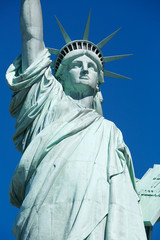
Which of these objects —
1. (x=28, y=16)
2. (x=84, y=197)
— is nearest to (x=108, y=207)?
(x=84, y=197)

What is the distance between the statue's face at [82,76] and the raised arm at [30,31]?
916 mm

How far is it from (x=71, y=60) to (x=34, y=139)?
2427mm

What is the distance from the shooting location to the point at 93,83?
1150 centimetres

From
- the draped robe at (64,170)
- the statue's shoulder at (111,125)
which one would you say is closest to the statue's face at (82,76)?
the draped robe at (64,170)

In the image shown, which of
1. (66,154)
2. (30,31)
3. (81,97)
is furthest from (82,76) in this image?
(66,154)

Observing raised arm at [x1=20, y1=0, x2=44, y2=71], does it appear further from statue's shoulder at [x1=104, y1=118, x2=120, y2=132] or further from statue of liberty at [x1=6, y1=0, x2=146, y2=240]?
statue's shoulder at [x1=104, y1=118, x2=120, y2=132]

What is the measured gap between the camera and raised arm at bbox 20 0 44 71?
1077 centimetres

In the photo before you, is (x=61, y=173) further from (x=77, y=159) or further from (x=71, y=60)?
(x=71, y=60)

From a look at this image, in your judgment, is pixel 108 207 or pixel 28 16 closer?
pixel 108 207

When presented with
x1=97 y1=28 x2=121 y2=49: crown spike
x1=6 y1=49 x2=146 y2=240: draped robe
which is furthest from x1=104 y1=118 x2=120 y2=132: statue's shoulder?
x1=97 y1=28 x2=121 y2=49: crown spike

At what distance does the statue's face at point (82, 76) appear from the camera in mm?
11376

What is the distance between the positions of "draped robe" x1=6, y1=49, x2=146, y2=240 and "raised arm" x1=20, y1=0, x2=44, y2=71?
17cm

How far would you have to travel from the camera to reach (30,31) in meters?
10.8

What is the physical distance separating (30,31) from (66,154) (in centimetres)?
255
